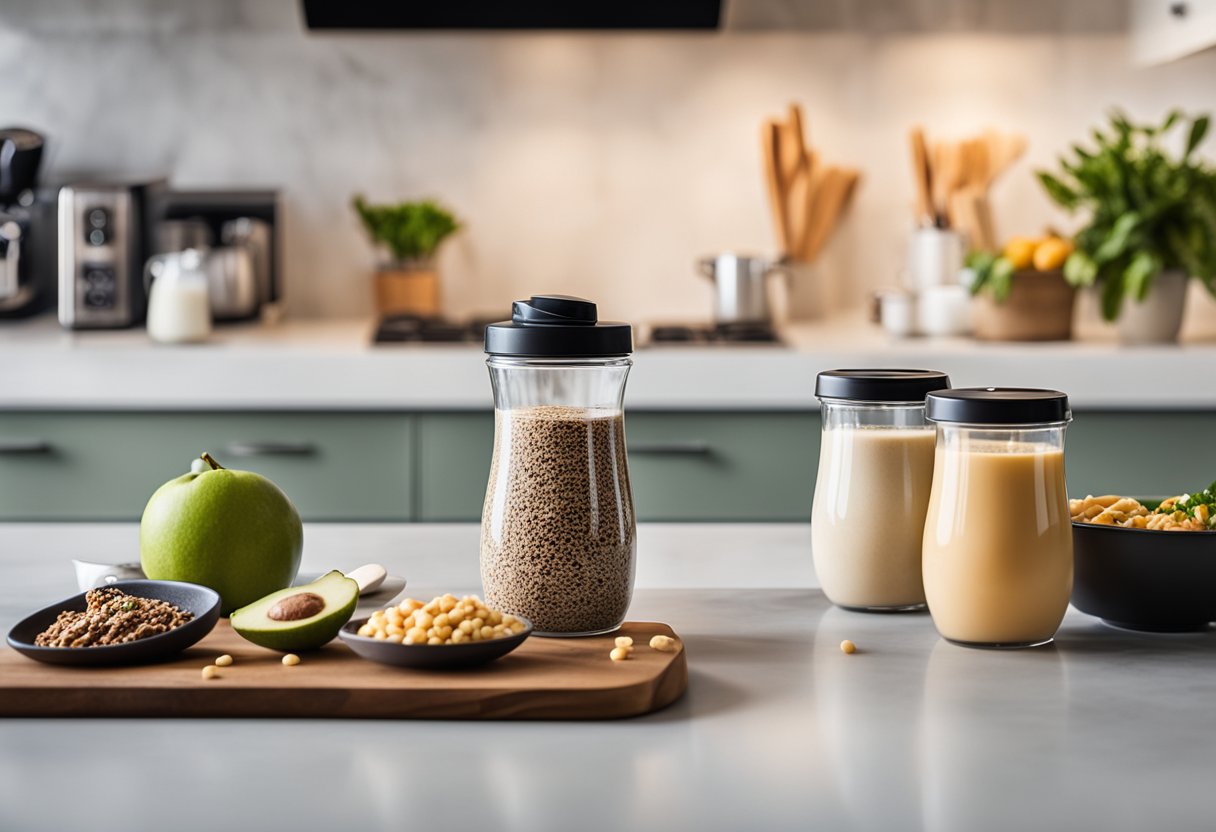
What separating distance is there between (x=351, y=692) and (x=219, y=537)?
0.26 meters

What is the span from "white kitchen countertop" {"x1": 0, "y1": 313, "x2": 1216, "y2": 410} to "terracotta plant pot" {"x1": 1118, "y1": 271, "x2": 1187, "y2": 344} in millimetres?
144

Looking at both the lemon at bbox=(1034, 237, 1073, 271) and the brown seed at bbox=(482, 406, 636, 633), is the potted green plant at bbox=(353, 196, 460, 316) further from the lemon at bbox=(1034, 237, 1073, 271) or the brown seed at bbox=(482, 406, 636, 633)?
the brown seed at bbox=(482, 406, 636, 633)

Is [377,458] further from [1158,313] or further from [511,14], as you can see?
[1158,313]

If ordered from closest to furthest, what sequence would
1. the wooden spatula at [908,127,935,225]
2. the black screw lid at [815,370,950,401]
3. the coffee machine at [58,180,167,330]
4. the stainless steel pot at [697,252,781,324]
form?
the black screw lid at [815,370,950,401]
the coffee machine at [58,180,167,330]
the stainless steel pot at [697,252,781,324]
the wooden spatula at [908,127,935,225]

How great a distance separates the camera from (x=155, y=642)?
2.93 ft

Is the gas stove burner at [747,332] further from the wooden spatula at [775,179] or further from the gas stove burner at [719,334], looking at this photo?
the wooden spatula at [775,179]

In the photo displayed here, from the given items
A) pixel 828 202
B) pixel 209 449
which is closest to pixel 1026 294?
pixel 828 202

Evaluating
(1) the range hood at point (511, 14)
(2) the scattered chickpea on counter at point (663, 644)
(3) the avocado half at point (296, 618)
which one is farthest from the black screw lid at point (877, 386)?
Answer: (1) the range hood at point (511, 14)

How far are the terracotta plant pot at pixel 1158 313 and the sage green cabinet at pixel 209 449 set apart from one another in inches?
54.4

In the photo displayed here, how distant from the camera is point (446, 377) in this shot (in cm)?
247

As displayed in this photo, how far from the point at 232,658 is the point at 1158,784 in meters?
0.58

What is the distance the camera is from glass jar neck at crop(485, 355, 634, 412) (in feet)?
3.30

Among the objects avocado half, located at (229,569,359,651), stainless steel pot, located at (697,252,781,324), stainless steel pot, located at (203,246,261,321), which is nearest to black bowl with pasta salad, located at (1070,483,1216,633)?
avocado half, located at (229,569,359,651)

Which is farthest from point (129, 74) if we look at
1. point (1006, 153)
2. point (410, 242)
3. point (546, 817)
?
point (546, 817)
